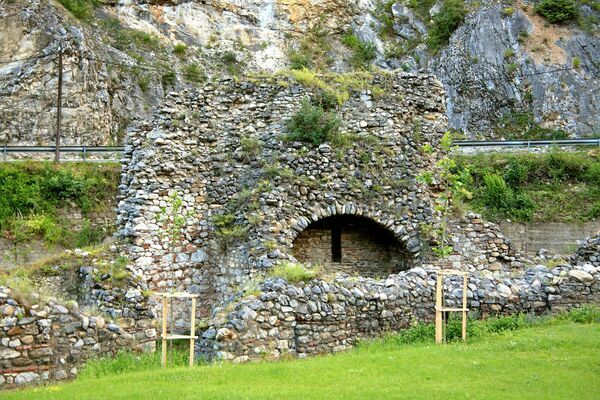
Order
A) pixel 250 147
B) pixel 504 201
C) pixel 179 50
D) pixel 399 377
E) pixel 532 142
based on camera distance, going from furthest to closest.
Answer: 1. pixel 179 50
2. pixel 532 142
3. pixel 504 201
4. pixel 250 147
5. pixel 399 377

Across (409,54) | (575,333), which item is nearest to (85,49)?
(409,54)

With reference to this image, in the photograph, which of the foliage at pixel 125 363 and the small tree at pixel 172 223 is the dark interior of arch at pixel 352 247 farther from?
the foliage at pixel 125 363

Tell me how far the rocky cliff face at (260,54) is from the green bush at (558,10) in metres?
0.63

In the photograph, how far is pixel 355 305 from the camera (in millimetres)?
15828

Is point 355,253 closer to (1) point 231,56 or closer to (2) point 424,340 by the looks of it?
(2) point 424,340

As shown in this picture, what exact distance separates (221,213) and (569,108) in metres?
34.5

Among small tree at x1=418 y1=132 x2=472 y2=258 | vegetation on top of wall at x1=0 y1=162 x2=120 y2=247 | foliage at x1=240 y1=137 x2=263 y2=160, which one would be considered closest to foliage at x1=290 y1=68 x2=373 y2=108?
foliage at x1=240 y1=137 x2=263 y2=160

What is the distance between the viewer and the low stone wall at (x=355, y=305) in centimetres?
1434

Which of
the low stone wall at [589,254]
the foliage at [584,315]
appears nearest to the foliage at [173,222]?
the foliage at [584,315]

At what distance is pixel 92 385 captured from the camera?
1146 cm

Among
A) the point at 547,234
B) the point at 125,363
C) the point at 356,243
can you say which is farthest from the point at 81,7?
the point at 125,363

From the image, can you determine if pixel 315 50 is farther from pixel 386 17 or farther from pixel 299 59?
pixel 386 17

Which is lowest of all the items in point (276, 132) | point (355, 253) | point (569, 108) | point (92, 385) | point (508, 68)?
point (92, 385)

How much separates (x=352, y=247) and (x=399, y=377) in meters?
11.2
